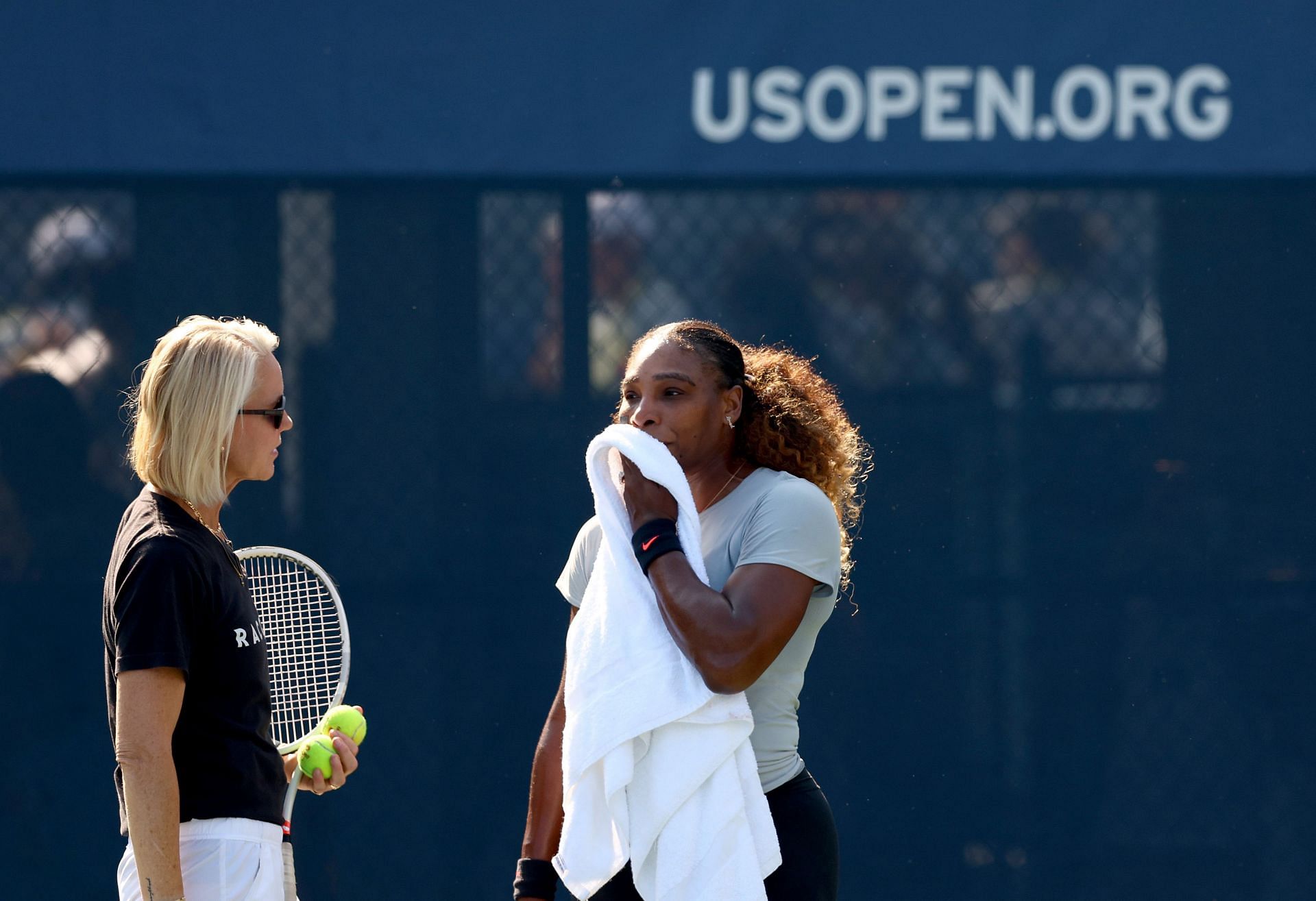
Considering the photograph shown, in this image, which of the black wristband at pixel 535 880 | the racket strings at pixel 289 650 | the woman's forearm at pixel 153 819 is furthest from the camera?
the racket strings at pixel 289 650

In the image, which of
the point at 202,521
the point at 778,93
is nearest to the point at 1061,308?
the point at 778,93

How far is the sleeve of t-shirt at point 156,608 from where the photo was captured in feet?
6.72

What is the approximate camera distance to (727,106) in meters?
3.81

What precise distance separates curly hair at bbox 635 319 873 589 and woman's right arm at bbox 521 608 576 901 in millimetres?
459

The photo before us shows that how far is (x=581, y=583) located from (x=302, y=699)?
35.1 inches

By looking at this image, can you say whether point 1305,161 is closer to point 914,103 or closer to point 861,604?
point 914,103

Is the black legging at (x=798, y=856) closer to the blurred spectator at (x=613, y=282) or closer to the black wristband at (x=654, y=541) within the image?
the black wristband at (x=654, y=541)

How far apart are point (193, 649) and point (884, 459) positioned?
2.16m

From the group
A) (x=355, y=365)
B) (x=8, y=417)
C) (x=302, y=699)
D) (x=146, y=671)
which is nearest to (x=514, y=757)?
(x=302, y=699)

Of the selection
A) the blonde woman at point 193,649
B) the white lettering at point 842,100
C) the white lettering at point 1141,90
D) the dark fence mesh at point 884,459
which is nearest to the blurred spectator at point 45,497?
the dark fence mesh at point 884,459

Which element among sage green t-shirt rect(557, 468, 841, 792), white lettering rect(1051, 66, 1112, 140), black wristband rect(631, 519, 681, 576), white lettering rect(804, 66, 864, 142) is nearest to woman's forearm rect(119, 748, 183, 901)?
black wristband rect(631, 519, 681, 576)

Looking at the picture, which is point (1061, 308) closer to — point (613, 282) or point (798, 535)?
point (613, 282)

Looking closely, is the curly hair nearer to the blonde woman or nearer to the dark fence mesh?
the blonde woman

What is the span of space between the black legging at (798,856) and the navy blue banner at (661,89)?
6.64 feet
